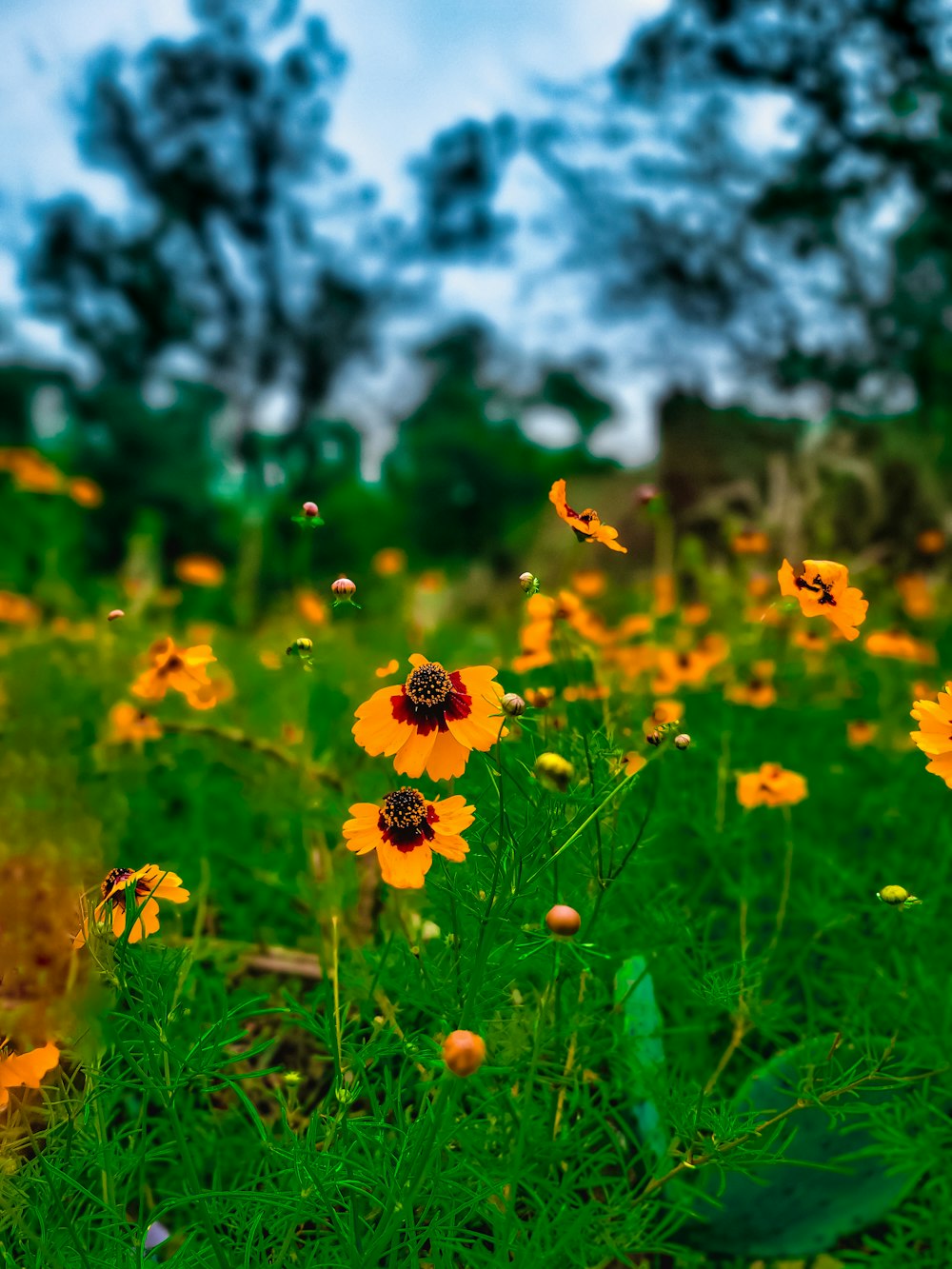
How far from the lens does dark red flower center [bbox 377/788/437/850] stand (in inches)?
23.5

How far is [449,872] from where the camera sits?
0.65m

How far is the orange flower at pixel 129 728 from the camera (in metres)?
1.30

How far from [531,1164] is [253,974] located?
0.47m

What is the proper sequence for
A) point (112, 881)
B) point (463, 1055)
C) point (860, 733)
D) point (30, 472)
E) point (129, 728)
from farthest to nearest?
point (30, 472)
point (860, 733)
point (129, 728)
point (112, 881)
point (463, 1055)

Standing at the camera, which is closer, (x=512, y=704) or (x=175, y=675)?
(x=512, y=704)

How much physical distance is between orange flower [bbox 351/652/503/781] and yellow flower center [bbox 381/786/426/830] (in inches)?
0.6

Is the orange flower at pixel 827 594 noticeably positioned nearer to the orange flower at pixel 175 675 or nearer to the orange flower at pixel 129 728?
the orange flower at pixel 175 675

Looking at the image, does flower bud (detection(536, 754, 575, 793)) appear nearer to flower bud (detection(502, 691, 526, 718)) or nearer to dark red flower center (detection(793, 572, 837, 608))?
flower bud (detection(502, 691, 526, 718))

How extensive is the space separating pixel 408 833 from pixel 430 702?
3.5 inches

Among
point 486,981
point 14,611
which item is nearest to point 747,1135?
point 486,981

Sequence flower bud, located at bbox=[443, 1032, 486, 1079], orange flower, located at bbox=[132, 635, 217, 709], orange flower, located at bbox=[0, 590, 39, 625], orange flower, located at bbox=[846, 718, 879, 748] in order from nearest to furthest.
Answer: flower bud, located at bbox=[443, 1032, 486, 1079] → orange flower, located at bbox=[132, 635, 217, 709] → orange flower, located at bbox=[846, 718, 879, 748] → orange flower, located at bbox=[0, 590, 39, 625]

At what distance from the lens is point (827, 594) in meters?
0.76

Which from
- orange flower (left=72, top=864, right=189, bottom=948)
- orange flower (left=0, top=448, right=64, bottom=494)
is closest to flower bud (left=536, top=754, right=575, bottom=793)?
orange flower (left=72, top=864, right=189, bottom=948)

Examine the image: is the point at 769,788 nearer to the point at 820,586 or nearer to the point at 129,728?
the point at 820,586
